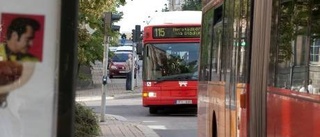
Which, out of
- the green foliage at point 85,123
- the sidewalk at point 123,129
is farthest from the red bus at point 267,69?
the sidewalk at point 123,129

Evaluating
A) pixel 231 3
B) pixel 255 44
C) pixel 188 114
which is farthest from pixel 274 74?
pixel 188 114

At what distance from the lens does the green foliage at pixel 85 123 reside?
45.2 feet

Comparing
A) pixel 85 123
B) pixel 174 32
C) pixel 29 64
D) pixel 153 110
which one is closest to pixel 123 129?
pixel 85 123

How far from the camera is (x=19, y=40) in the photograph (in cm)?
295

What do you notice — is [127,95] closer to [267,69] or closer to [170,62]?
[170,62]

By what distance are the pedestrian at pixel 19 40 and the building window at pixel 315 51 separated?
1903 mm

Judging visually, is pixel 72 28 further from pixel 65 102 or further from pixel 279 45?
pixel 279 45

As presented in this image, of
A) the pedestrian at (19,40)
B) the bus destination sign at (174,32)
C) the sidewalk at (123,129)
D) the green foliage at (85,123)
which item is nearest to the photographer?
the pedestrian at (19,40)

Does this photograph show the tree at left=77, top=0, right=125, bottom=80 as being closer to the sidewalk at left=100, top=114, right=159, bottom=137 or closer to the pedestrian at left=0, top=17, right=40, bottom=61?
the sidewalk at left=100, top=114, right=159, bottom=137

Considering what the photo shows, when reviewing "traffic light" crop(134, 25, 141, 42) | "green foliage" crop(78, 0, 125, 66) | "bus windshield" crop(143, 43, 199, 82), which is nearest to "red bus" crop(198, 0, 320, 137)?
"green foliage" crop(78, 0, 125, 66)

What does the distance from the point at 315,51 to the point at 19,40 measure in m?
2.00

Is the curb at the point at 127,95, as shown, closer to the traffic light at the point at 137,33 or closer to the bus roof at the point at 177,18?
the traffic light at the point at 137,33

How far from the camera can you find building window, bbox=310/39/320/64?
13.3 ft

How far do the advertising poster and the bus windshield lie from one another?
705 inches
